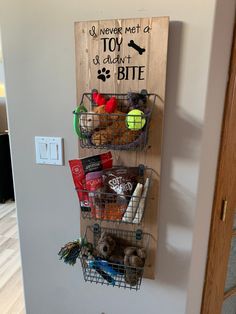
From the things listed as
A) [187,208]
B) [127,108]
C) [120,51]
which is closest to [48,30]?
[120,51]

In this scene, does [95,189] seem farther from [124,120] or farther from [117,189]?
[124,120]

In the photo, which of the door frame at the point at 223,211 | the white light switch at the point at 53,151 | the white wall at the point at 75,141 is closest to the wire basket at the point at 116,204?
the white wall at the point at 75,141

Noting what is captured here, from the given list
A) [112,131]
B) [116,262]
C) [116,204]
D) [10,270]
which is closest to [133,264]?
[116,262]

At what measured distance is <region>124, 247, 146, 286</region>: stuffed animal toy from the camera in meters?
0.95

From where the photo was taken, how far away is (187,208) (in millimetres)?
969

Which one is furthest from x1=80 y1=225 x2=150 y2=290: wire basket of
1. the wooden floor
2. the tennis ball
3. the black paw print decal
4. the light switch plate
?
the wooden floor

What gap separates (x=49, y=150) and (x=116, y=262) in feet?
1.76

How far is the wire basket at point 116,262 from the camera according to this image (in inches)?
37.9

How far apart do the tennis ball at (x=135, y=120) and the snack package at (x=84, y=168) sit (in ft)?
0.64

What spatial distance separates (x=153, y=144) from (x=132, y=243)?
0.44 m

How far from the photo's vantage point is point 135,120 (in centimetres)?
79

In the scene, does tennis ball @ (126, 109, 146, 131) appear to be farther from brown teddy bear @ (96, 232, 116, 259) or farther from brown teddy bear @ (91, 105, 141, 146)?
brown teddy bear @ (96, 232, 116, 259)

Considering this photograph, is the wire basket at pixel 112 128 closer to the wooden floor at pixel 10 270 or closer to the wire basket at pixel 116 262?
the wire basket at pixel 116 262

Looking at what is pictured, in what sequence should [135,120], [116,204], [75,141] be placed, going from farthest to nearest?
[75,141], [116,204], [135,120]
